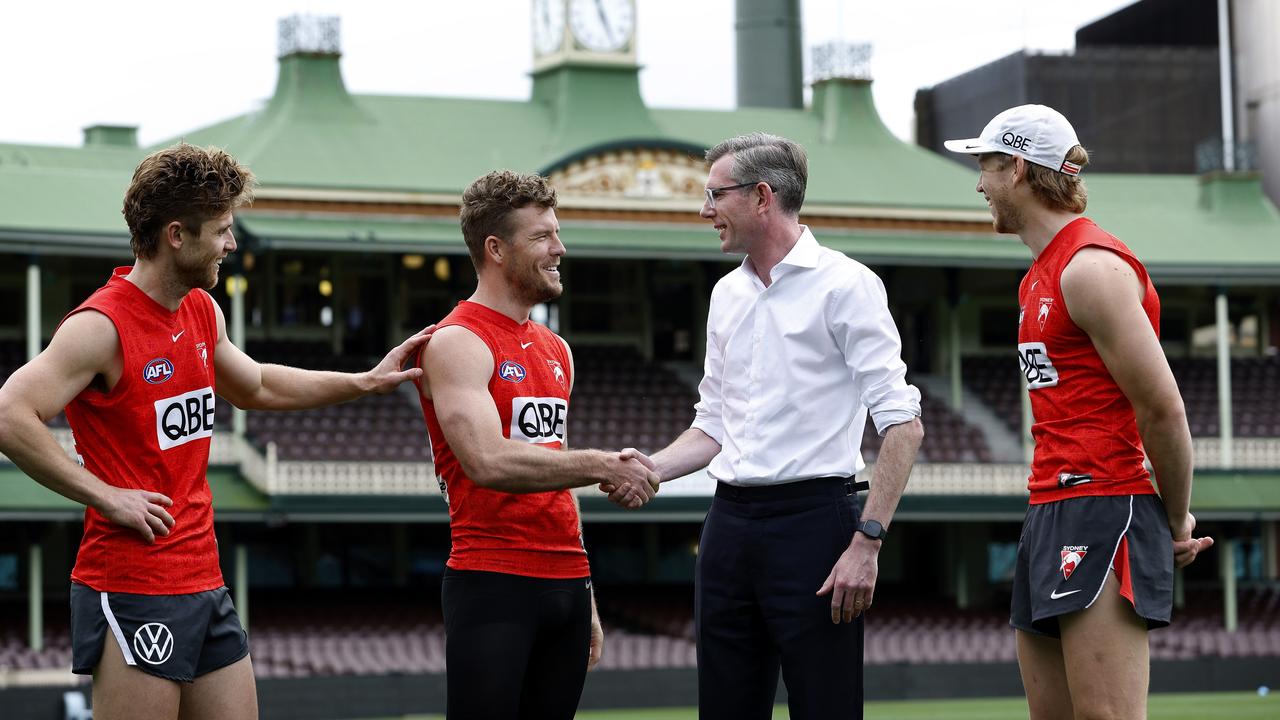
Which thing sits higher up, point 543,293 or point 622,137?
point 622,137

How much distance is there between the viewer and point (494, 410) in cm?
638

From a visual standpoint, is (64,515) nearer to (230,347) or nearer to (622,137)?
(622,137)

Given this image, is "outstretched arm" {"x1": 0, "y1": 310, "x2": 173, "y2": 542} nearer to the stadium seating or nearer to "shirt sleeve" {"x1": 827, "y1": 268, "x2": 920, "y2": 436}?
"shirt sleeve" {"x1": 827, "y1": 268, "x2": 920, "y2": 436}

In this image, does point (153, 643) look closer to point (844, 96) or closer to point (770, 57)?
point (844, 96)

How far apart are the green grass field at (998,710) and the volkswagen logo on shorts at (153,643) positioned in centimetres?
1766

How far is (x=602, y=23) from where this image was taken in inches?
1384

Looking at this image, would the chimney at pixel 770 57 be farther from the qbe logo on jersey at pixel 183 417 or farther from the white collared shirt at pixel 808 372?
the qbe logo on jersey at pixel 183 417

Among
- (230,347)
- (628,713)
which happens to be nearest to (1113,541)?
(230,347)

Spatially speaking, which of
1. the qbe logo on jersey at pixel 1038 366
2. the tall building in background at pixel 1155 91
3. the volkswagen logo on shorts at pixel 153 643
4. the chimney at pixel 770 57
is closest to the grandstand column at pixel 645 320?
the tall building in background at pixel 1155 91

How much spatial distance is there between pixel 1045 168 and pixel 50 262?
91.5 feet

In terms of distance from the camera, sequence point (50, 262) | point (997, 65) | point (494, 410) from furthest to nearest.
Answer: point (997, 65), point (50, 262), point (494, 410)

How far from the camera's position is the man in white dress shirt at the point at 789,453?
642cm

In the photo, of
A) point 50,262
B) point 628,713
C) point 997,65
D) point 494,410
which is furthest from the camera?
point 997,65

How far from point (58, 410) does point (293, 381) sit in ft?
3.96
